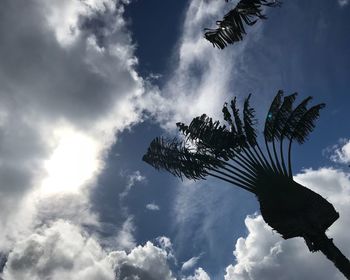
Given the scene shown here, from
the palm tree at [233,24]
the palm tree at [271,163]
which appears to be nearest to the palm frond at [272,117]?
the palm tree at [271,163]

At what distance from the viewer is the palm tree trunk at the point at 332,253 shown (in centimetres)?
1125

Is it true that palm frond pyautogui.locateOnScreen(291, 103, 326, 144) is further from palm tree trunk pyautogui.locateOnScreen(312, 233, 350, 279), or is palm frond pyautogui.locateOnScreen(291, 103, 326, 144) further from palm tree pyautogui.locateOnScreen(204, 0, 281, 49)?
palm tree pyautogui.locateOnScreen(204, 0, 281, 49)

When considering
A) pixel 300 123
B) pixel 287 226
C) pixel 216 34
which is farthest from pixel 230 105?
pixel 216 34

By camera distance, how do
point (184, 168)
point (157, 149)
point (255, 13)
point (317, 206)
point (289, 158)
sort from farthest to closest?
1. point (157, 149)
2. point (184, 168)
3. point (289, 158)
4. point (317, 206)
5. point (255, 13)

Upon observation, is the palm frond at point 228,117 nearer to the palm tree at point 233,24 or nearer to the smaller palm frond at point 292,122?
the smaller palm frond at point 292,122

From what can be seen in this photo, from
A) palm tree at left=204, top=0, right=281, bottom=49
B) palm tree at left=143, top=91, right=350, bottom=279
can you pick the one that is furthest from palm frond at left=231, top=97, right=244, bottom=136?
palm tree at left=204, top=0, right=281, bottom=49

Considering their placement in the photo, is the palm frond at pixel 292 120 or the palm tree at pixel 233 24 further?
the palm frond at pixel 292 120

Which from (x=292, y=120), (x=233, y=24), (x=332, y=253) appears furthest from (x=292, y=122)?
(x=233, y=24)

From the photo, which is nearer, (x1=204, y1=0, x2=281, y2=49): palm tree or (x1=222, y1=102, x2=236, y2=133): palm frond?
(x1=204, y1=0, x2=281, y2=49): palm tree

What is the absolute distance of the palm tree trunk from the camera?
1125cm

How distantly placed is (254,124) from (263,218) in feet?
13.1

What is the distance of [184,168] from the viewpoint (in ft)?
48.7

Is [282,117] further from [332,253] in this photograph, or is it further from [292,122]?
[332,253]

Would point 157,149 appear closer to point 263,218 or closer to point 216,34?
Result: point 263,218
